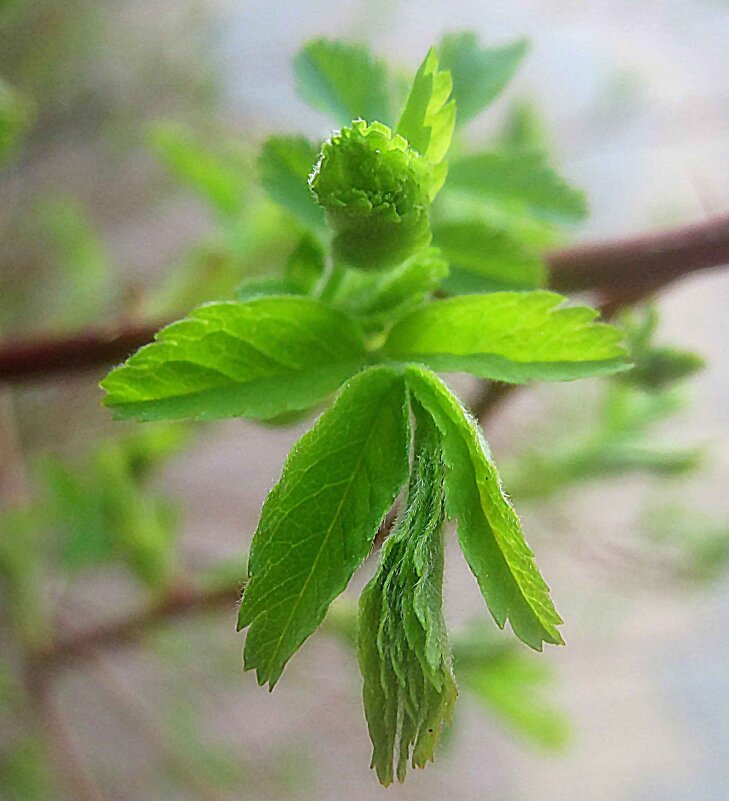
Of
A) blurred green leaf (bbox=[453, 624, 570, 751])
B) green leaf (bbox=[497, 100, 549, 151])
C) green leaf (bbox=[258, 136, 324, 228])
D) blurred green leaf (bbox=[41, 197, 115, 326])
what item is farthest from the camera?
blurred green leaf (bbox=[41, 197, 115, 326])

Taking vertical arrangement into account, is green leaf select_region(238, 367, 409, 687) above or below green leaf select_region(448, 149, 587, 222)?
below

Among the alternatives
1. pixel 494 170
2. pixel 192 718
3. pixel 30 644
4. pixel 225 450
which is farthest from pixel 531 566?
pixel 225 450

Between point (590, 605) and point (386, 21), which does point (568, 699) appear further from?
point (386, 21)

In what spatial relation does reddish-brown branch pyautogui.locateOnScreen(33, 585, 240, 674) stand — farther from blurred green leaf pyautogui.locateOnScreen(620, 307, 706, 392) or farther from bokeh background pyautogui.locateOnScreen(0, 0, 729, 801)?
blurred green leaf pyautogui.locateOnScreen(620, 307, 706, 392)

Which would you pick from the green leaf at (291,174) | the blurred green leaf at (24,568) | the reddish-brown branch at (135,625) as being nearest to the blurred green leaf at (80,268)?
the blurred green leaf at (24,568)

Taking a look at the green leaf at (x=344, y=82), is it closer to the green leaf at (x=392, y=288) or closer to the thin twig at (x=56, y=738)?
the green leaf at (x=392, y=288)

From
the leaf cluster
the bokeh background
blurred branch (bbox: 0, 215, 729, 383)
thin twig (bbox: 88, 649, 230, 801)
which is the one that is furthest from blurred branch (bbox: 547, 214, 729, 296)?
thin twig (bbox: 88, 649, 230, 801)
